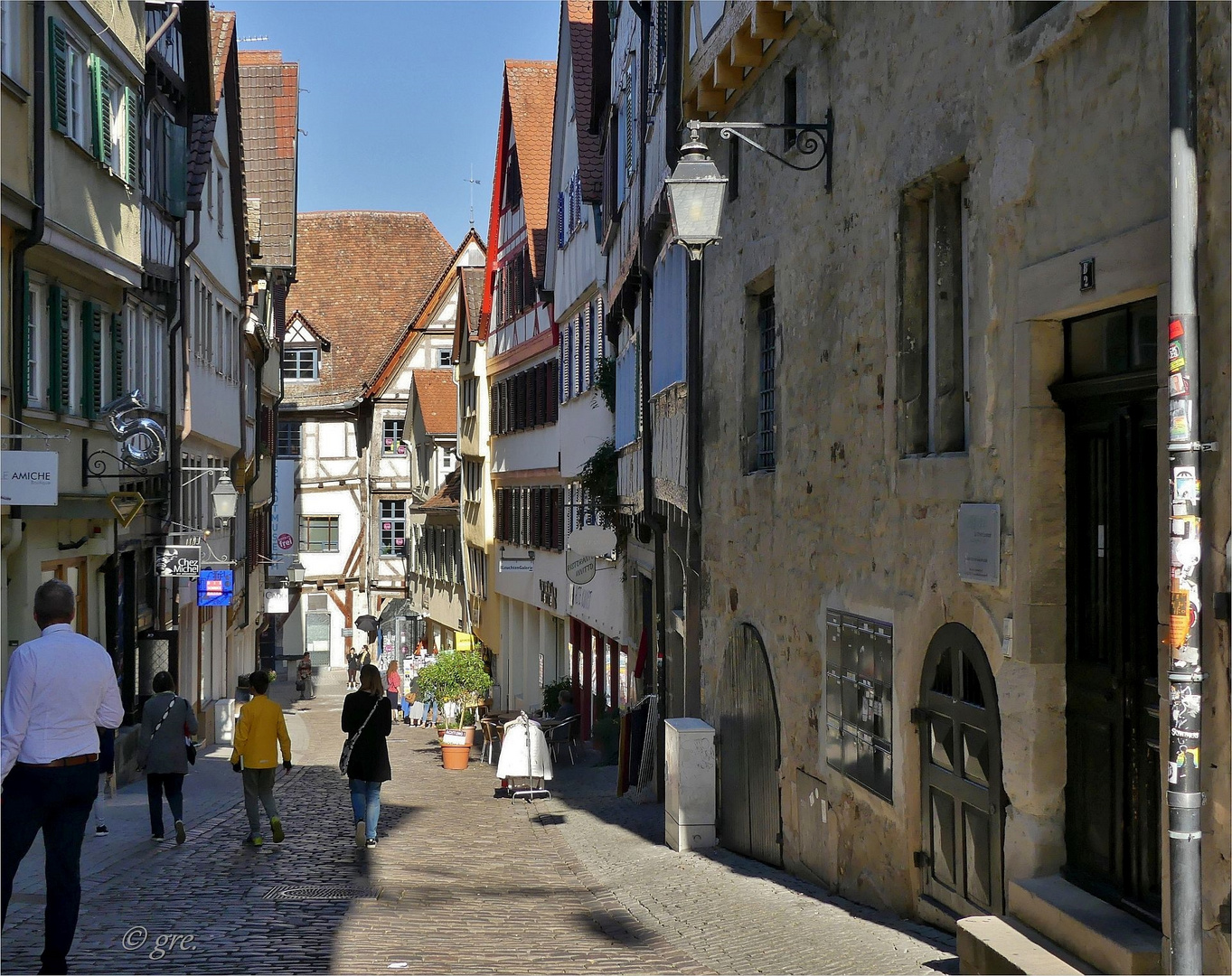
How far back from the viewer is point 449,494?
44.5 metres

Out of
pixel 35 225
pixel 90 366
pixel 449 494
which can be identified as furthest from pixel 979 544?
pixel 449 494

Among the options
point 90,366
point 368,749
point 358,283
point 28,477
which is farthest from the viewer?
point 358,283

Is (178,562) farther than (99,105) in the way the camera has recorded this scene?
Yes

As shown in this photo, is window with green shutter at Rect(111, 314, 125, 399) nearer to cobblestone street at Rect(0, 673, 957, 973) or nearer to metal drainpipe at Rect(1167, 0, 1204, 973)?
cobblestone street at Rect(0, 673, 957, 973)

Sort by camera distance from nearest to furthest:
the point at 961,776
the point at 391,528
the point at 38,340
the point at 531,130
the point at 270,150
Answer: the point at 961,776 → the point at 38,340 → the point at 531,130 → the point at 270,150 → the point at 391,528

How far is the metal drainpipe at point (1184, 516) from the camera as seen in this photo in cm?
482

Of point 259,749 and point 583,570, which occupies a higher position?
point 583,570

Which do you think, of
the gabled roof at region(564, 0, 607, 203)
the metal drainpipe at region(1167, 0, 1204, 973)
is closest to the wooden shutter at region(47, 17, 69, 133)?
the gabled roof at region(564, 0, 607, 203)

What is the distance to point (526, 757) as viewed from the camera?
→ 56.2 ft

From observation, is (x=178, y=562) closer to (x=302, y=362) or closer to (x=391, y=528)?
(x=391, y=528)

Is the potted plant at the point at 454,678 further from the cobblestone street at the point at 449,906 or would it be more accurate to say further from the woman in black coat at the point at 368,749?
the woman in black coat at the point at 368,749

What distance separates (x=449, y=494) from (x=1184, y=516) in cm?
4014

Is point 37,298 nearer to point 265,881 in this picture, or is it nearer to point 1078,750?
point 265,881

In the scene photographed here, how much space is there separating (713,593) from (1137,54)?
840cm
